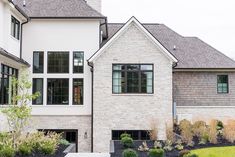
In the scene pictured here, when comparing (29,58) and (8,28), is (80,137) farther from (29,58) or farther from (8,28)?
(8,28)

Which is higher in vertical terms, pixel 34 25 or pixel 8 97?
pixel 34 25

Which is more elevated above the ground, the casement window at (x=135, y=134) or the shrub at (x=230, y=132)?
the shrub at (x=230, y=132)

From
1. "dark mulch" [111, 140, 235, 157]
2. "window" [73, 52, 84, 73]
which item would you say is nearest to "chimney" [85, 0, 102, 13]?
"window" [73, 52, 84, 73]

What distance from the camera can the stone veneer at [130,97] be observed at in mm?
22875

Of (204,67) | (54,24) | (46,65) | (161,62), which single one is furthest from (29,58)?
(204,67)

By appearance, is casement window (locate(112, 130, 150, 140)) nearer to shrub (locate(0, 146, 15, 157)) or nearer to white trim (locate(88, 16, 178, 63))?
white trim (locate(88, 16, 178, 63))

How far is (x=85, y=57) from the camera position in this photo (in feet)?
79.8

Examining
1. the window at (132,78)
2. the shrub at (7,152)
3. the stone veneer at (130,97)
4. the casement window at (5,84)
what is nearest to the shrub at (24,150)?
the shrub at (7,152)

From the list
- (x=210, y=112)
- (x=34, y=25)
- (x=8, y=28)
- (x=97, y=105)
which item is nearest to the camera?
(x=8, y=28)

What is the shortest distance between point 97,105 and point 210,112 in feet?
29.0

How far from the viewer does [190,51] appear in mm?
29062

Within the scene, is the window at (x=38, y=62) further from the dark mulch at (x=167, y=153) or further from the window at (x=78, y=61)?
the dark mulch at (x=167, y=153)

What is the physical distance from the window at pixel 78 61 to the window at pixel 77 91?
0.70 meters

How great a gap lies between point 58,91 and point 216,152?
11.4 meters
